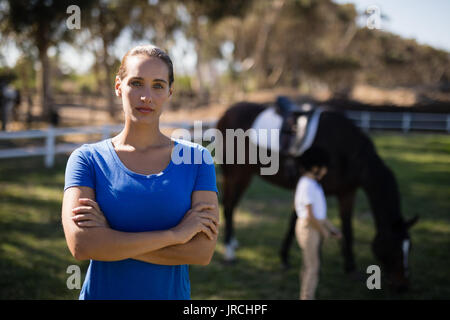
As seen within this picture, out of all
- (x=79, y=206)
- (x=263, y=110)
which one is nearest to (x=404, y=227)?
(x=263, y=110)

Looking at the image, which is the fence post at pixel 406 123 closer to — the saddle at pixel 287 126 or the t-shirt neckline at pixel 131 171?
the saddle at pixel 287 126

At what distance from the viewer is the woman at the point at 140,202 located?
160 cm

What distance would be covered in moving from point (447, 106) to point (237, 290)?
2134 centimetres

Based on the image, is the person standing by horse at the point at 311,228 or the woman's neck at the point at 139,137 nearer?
the woman's neck at the point at 139,137


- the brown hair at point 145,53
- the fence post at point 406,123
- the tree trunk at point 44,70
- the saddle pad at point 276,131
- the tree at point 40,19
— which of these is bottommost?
the brown hair at point 145,53

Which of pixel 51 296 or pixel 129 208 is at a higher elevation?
pixel 129 208

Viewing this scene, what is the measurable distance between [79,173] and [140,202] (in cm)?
29

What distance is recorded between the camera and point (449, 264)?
5.09 metres

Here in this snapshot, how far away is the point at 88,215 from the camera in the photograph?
1572 mm

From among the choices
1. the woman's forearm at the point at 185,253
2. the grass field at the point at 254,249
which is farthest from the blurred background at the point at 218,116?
the woman's forearm at the point at 185,253

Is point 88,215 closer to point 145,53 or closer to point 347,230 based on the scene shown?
point 145,53

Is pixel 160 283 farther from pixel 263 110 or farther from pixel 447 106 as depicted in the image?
pixel 447 106

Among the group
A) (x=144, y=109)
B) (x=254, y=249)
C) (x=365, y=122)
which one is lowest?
(x=254, y=249)

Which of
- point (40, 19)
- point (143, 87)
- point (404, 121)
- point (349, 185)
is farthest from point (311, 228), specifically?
point (404, 121)
